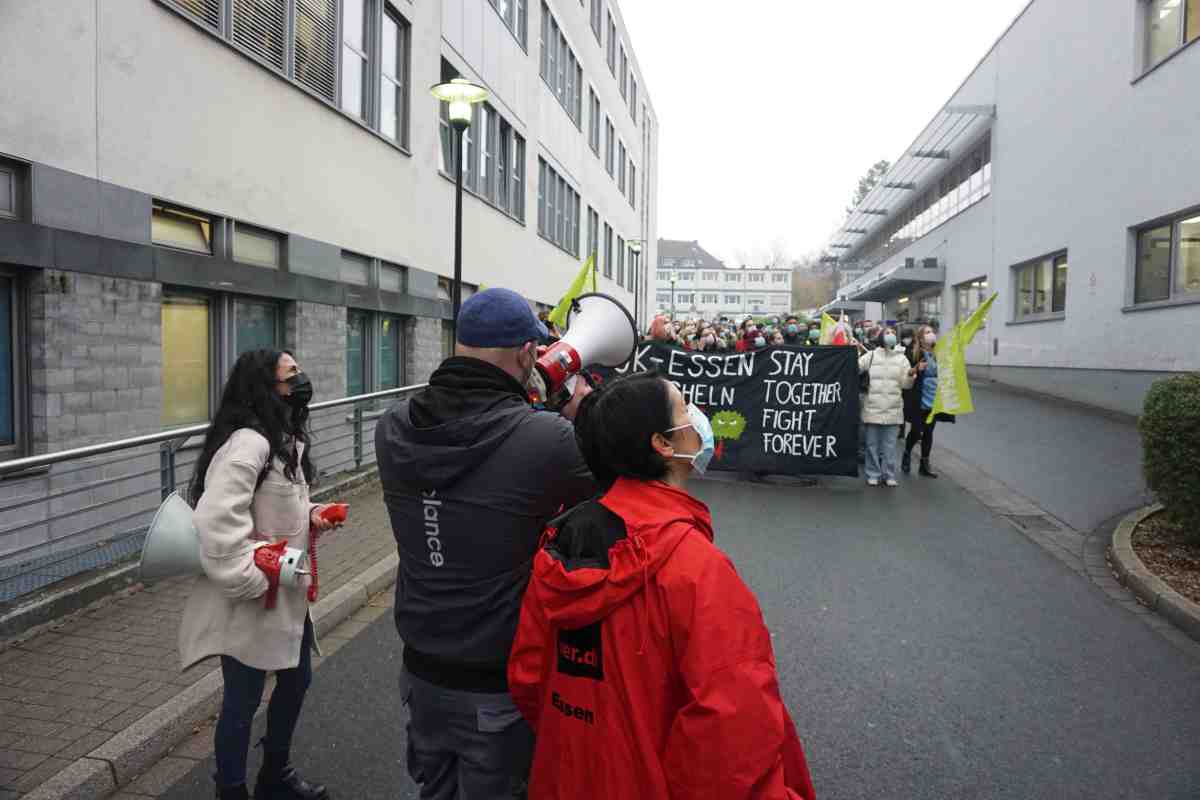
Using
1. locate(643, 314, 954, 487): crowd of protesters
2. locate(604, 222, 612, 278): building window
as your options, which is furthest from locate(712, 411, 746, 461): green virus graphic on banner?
locate(604, 222, 612, 278): building window

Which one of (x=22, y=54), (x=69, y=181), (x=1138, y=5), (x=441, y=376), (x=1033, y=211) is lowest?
(x=441, y=376)

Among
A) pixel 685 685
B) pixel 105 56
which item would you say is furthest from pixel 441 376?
pixel 105 56

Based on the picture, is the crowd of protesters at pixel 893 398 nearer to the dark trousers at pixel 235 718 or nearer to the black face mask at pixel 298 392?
the black face mask at pixel 298 392

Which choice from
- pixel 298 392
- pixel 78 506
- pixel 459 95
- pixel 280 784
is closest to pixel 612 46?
pixel 459 95

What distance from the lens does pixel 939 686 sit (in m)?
4.31

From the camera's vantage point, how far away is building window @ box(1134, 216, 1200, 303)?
14.2 metres

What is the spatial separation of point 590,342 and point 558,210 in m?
22.8

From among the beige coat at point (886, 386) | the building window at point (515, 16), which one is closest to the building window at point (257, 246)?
the beige coat at point (886, 386)

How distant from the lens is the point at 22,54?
600cm

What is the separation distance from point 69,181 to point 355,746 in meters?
5.35

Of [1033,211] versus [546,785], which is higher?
[1033,211]

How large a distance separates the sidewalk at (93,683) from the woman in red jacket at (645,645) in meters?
2.67

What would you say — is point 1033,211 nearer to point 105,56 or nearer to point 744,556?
point 744,556

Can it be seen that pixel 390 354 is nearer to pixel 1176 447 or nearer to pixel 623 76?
pixel 1176 447
